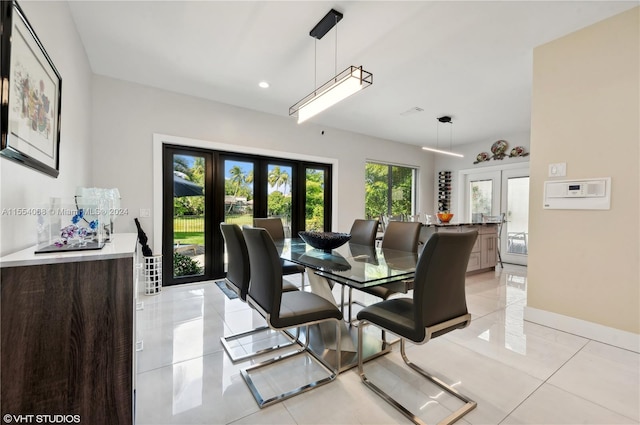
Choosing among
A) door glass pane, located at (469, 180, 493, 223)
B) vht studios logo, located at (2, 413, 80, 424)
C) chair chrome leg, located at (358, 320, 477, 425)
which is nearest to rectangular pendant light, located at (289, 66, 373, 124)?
chair chrome leg, located at (358, 320, 477, 425)

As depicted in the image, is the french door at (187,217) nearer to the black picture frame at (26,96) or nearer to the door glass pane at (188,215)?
the door glass pane at (188,215)

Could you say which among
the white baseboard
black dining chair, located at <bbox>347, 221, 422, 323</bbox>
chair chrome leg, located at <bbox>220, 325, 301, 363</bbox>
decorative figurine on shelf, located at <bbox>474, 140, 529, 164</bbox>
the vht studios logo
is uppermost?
decorative figurine on shelf, located at <bbox>474, 140, 529, 164</bbox>

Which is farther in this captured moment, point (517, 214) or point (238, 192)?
point (517, 214)

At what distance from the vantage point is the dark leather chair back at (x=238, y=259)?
203 cm

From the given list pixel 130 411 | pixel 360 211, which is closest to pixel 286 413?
pixel 130 411

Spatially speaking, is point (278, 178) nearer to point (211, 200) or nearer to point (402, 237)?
point (211, 200)

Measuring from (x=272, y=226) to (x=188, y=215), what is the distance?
1378 millimetres

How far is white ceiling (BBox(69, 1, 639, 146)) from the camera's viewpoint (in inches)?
85.4

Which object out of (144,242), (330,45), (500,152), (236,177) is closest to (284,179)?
(236,177)

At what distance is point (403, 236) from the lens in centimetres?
277

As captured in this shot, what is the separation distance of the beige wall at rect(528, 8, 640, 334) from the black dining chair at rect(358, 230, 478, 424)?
1719 millimetres

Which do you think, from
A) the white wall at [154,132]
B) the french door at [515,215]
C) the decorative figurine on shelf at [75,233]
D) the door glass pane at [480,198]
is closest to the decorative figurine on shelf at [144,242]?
the white wall at [154,132]

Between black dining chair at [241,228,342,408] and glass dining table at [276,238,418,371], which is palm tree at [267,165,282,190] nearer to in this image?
glass dining table at [276,238,418,371]

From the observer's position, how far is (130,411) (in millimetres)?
1166
